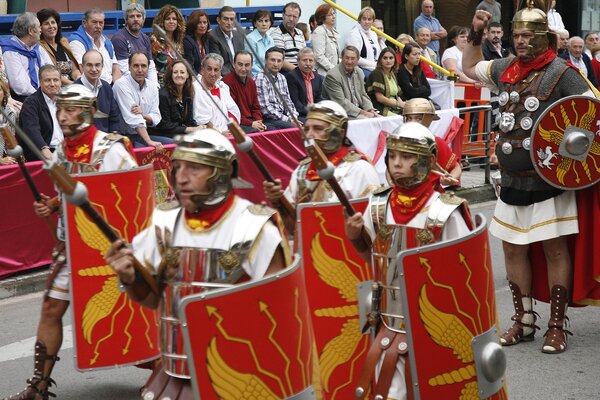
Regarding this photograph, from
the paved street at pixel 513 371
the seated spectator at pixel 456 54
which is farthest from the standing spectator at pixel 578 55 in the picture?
the paved street at pixel 513 371

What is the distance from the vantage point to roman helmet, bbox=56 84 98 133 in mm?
6512

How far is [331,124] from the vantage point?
21.4ft

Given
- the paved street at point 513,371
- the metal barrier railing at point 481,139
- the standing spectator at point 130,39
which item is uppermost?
the standing spectator at point 130,39

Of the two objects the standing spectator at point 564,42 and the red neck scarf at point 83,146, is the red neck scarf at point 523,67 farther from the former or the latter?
the standing spectator at point 564,42

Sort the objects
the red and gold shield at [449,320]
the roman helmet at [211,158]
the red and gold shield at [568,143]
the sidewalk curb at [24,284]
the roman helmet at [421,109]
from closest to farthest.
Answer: the roman helmet at [211,158]
the red and gold shield at [449,320]
the red and gold shield at [568,143]
the roman helmet at [421,109]
the sidewalk curb at [24,284]

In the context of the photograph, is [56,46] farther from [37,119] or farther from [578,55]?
[578,55]

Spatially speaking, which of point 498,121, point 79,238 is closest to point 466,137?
point 498,121

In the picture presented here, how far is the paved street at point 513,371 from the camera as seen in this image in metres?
6.77

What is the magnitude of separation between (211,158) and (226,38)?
893cm

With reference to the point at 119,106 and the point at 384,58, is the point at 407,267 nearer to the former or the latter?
the point at 119,106

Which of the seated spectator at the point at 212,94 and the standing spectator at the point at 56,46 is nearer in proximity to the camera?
the standing spectator at the point at 56,46

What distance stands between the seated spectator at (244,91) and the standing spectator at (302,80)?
2.41 ft

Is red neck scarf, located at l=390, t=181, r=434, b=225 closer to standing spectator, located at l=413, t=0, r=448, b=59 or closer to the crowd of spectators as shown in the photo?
the crowd of spectators

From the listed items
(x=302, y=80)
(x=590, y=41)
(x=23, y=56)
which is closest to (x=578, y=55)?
(x=590, y=41)
